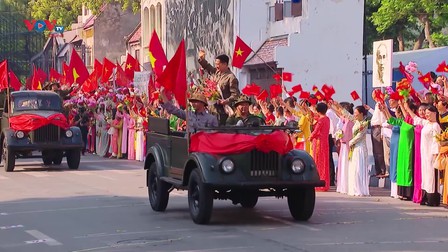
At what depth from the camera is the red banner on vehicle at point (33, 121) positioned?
82.7 ft

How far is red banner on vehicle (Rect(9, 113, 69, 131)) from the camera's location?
2522 cm

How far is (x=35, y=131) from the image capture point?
82.7ft

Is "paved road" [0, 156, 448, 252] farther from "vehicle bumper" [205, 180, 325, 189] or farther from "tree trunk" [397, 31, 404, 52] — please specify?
"tree trunk" [397, 31, 404, 52]

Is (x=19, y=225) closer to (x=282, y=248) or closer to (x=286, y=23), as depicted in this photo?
(x=282, y=248)

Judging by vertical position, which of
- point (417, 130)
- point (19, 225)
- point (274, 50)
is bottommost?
point (19, 225)

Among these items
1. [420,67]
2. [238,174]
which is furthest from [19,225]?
[420,67]

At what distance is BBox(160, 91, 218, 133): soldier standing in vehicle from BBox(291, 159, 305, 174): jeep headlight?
162 cm

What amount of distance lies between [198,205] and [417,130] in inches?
189

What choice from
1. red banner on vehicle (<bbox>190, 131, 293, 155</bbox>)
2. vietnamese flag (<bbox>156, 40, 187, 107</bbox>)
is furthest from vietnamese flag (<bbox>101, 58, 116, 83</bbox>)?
red banner on vehicle (<bbox>190, 131, 293, 155</bbox>)

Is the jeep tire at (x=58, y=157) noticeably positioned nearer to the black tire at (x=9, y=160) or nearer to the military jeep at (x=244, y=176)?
the black tire at (x=9, y=160)

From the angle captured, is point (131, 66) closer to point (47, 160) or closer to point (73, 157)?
point (47, 160)

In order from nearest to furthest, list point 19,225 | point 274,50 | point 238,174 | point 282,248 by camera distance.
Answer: point 282,248, point 238,174, point 19,225, point 274,50

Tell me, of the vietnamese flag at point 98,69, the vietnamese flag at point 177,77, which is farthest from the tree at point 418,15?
the vietnamese flag at point 177,77

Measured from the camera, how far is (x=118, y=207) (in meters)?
16.1
